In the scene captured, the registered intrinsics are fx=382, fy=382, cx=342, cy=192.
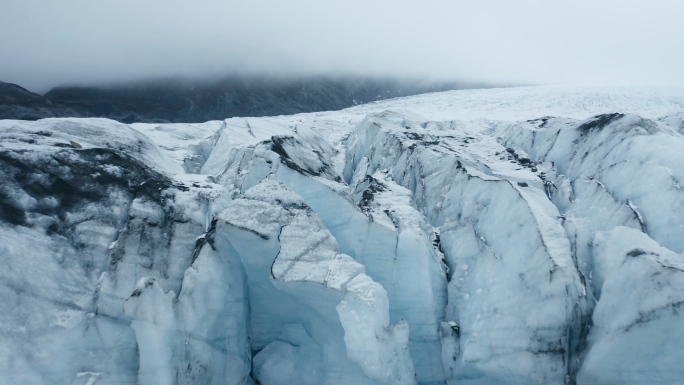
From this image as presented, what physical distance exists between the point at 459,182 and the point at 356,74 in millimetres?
41457

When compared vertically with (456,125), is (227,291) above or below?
below

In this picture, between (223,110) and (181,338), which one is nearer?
(181,338)

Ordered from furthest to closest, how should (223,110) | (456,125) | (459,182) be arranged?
(223,110)
(456,125)
(459,182)

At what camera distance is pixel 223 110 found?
1315 inches

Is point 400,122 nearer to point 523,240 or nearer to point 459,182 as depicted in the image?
point 459,182

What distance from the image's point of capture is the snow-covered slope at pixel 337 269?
4617 mm

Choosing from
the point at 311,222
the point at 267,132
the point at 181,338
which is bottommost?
the point at 181,338

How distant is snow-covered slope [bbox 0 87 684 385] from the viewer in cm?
462

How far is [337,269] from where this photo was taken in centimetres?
533

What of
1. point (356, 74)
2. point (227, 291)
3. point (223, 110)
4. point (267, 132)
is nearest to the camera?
point (227, 291)

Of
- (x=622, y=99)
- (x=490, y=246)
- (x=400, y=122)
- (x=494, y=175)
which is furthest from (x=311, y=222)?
(x=622, y=99)

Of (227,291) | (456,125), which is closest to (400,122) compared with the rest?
(456,125)

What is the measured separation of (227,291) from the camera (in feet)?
19.0

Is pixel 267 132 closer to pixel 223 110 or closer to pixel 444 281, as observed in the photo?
pixel 444 281
